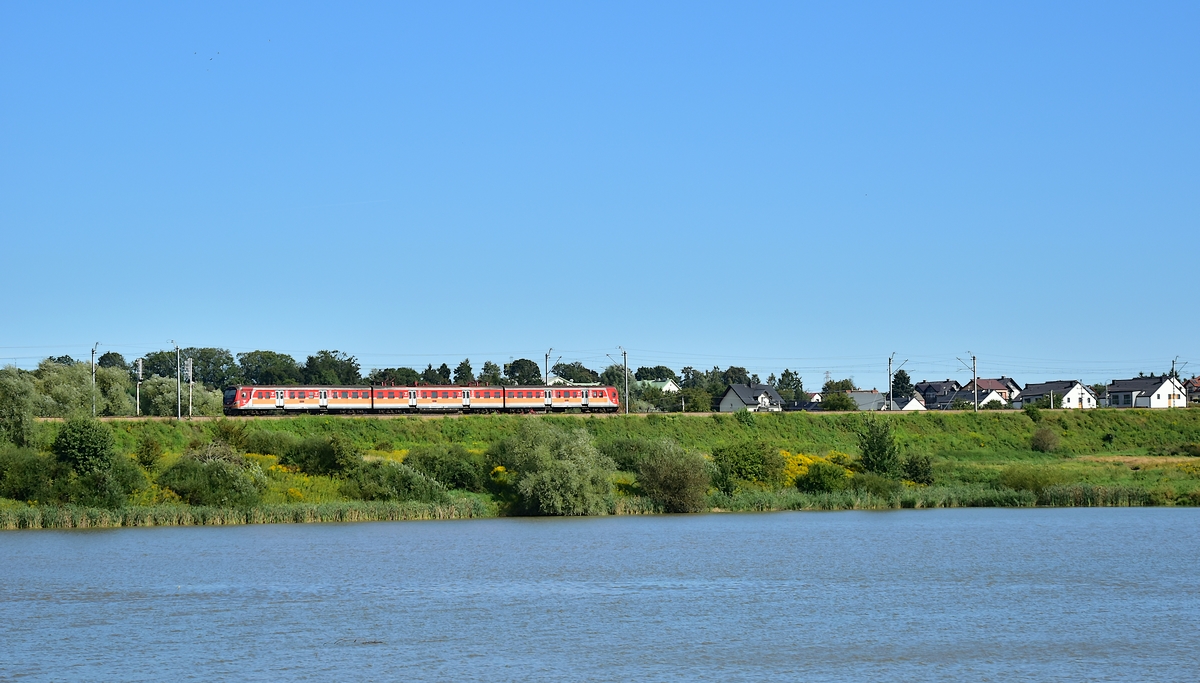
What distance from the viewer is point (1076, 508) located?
6338 cm

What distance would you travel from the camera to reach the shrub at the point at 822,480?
6694cm

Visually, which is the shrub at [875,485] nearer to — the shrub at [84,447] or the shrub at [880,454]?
the shrub at [880,454]

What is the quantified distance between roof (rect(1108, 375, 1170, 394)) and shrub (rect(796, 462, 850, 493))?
10306 cm

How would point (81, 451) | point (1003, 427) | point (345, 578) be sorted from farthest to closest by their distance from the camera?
point (1003, 427) → point (81, 451) → point (345, 578)

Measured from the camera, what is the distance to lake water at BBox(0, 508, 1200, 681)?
24938 mm

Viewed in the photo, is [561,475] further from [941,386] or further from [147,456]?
[941,386]

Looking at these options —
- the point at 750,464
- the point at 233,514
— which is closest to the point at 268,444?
the point at 233,514

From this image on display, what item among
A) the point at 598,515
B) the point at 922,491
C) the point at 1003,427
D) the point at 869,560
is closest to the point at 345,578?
the point at 869,560

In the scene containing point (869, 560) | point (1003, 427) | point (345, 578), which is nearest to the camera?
point (345, 578)

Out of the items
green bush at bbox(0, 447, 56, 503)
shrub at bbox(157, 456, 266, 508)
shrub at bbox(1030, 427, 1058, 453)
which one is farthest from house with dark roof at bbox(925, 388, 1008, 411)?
green bush at bbox(0, 447, 56, 503)

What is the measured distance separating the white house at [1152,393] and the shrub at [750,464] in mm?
97456

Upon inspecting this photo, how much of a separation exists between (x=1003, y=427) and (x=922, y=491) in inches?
1463

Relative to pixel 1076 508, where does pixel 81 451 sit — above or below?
above

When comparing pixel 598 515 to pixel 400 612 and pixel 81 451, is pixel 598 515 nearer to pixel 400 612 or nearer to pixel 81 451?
pixel 81 451
